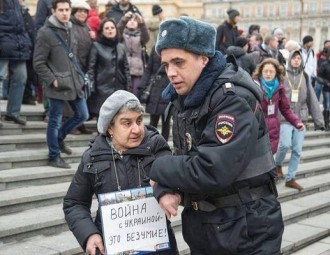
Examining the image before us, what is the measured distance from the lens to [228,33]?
1054 cm

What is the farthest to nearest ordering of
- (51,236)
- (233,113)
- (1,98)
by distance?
(1,98) < (51,236) < (233,113)

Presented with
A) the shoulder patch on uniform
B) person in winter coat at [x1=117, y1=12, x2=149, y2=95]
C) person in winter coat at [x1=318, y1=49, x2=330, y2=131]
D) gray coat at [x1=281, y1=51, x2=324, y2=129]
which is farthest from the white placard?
person in winter coat at [x1=318, y1=49, x2=330, y2=131]

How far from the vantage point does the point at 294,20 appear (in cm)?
4512

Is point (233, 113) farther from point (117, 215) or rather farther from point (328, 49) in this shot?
point (328, 49)

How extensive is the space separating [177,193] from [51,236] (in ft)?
9.63

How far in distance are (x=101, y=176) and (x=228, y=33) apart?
8223 millimetres

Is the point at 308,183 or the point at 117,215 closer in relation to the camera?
the point at 117,215

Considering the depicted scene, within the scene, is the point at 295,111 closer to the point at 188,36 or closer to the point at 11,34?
the point at 11,34

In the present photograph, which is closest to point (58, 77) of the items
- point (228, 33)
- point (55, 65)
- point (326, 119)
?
point (55, 65)

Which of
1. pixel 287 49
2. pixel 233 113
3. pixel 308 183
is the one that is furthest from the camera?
pixel 287 49

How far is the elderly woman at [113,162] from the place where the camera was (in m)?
2.75

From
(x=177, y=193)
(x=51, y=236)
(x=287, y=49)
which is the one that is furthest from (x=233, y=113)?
(x=287, y=49)

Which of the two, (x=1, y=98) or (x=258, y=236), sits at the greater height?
(x=258, y=236)

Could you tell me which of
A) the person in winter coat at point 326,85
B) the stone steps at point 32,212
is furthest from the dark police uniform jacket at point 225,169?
the person in winter coat at point 326,85
